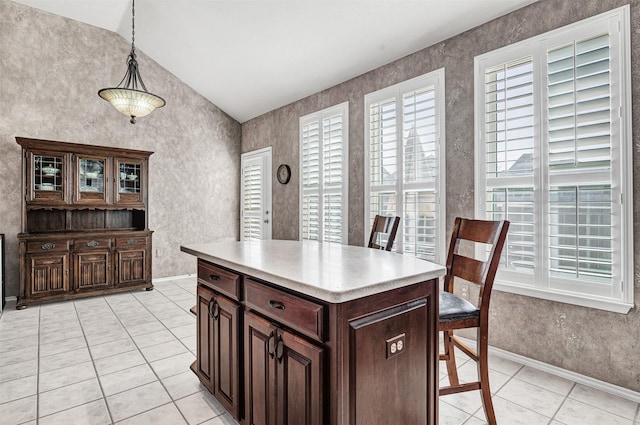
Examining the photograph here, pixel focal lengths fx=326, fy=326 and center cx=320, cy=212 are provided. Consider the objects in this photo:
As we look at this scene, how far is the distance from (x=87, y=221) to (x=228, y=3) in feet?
11.7

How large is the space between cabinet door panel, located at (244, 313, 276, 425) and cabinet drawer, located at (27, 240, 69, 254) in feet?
12.6

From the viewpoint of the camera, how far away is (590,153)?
2.26 meters

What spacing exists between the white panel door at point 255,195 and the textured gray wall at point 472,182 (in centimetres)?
202

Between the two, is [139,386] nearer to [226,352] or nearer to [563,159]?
[226,352]

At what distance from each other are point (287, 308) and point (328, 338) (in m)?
0.24

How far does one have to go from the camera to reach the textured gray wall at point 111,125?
13.9 ft

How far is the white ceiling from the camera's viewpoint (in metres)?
2.92

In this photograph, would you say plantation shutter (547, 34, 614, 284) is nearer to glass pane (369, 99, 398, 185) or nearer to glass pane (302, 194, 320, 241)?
glass pane (369, 99, 398, 185)

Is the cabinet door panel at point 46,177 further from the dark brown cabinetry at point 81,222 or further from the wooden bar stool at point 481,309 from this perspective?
the wooden bar stool at point 481,309

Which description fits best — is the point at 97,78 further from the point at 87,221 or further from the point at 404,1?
the point at 404,1

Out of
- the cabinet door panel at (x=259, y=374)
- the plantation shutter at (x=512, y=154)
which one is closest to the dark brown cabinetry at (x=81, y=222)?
the cabinet door panel at (x=259, y=374)

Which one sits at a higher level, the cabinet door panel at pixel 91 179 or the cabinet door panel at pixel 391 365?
the cabinet door panel at pixel 91 179

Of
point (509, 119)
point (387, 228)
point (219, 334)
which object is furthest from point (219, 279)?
point (509, 119)

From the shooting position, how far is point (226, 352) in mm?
1780
